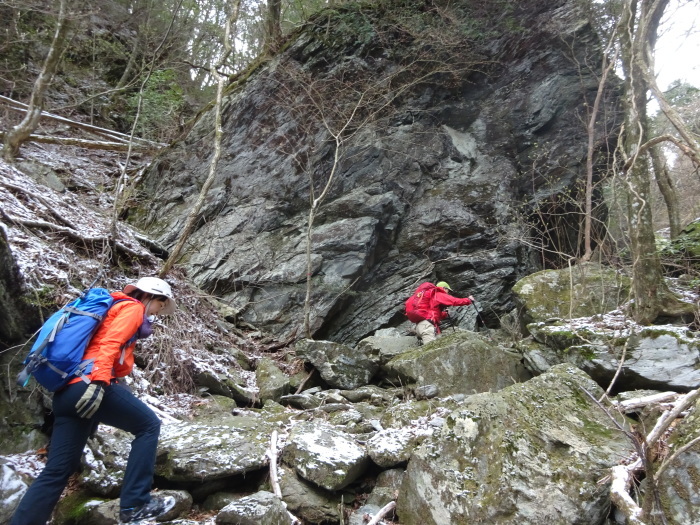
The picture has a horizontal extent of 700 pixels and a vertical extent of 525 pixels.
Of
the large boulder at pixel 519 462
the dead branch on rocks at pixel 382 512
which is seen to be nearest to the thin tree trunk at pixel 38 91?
the dead branch on rocks at pixel 382 512

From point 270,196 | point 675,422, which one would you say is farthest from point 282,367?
point 675,422

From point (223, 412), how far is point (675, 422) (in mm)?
4743

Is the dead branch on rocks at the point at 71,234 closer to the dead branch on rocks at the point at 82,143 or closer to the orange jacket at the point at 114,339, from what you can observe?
the orange jacket at the point at 114,339

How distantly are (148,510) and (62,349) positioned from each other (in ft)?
4.53

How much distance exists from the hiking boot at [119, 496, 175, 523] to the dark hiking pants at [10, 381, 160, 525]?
39mm

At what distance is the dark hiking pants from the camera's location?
3.01 meters

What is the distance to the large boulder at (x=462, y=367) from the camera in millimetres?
6223

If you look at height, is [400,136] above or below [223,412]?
above

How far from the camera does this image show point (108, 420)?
338 centimetres

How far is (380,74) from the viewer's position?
11984 millimetres

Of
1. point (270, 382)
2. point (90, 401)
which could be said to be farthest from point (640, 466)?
point (270, 382)

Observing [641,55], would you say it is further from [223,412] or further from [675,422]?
[223,412]

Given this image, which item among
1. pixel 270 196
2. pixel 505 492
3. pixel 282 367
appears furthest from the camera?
pixel 270 196

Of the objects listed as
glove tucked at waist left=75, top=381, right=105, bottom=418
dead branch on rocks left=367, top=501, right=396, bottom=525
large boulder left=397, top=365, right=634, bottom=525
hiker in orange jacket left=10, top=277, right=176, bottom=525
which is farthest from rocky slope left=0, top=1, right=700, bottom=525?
glove tucked at waist left=75, top=381, right=105, bottom=418
